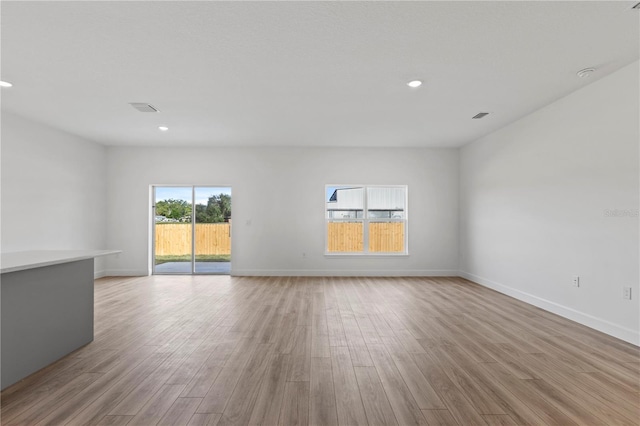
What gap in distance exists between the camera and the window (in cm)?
684

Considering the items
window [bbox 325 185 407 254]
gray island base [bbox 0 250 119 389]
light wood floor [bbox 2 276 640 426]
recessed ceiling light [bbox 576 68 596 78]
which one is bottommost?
light wood floor [bbox 2 276 640 426]

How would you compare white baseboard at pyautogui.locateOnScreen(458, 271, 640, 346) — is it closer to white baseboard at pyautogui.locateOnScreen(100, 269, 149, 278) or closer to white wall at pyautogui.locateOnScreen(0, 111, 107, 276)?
white baseboard at pyautogui.locateOnScreen(100, 269, 149, 278)

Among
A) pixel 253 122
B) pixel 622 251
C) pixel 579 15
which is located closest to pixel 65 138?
pixel 253 122

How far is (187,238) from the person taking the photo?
682 centimetres

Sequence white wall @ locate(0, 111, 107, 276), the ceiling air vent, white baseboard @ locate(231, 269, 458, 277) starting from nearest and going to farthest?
the ceiling air vent < white wall @ locate(0, 111, 107, 276) < white baseboard @ locate(231, 269, 458, 277)

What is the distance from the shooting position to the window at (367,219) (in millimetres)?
6836

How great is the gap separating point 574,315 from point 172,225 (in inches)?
283

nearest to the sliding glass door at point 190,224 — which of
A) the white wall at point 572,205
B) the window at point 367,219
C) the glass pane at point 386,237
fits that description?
the window at point 367,219

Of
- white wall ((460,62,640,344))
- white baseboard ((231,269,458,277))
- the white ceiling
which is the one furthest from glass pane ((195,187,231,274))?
white wall ((460,62,640,344))

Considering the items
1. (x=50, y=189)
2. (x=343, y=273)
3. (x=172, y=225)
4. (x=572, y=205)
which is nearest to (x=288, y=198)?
(x=343, y=273)

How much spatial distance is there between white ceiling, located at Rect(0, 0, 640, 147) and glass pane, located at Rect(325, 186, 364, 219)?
7.07ft

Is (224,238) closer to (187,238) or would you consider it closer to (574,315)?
(187,238)

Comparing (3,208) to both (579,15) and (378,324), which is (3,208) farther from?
(579,15)

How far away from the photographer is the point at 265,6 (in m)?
2.23
